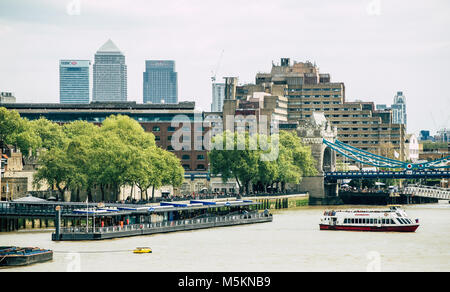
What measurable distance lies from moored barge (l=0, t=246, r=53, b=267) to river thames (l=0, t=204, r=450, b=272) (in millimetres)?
771

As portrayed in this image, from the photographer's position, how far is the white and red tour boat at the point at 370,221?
10344 cm

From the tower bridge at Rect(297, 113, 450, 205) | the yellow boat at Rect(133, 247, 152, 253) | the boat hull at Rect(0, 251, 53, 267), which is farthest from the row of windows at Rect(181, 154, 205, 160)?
the boat hull at Rect(0, 251, 53, 267)

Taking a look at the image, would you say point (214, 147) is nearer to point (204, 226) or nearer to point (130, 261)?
point (204, 226)

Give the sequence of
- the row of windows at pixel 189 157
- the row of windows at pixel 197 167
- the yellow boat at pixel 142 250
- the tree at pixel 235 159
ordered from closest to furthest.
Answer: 1. the yellow boat at pixel 142 250
2. the tree at pixel 235 159
3. the row of windows at pixel 197 167
4. the row of windows at pixel 189 157

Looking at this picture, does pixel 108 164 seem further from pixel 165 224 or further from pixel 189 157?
pixel 189 157

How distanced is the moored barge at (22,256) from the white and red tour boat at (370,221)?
130 feet

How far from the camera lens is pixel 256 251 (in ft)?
271

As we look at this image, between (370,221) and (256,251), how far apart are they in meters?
26.3

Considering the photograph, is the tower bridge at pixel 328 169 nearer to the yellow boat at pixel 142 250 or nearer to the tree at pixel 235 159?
the tree at pixel 235 159

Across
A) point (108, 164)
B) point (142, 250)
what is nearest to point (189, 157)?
point (108, 164)

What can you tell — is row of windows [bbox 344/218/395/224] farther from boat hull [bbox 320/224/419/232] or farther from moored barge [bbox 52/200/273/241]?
moored barge [bbox 52/200/273/241]

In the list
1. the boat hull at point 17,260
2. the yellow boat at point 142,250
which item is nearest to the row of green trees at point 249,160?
the yellow boat at point 142,250
